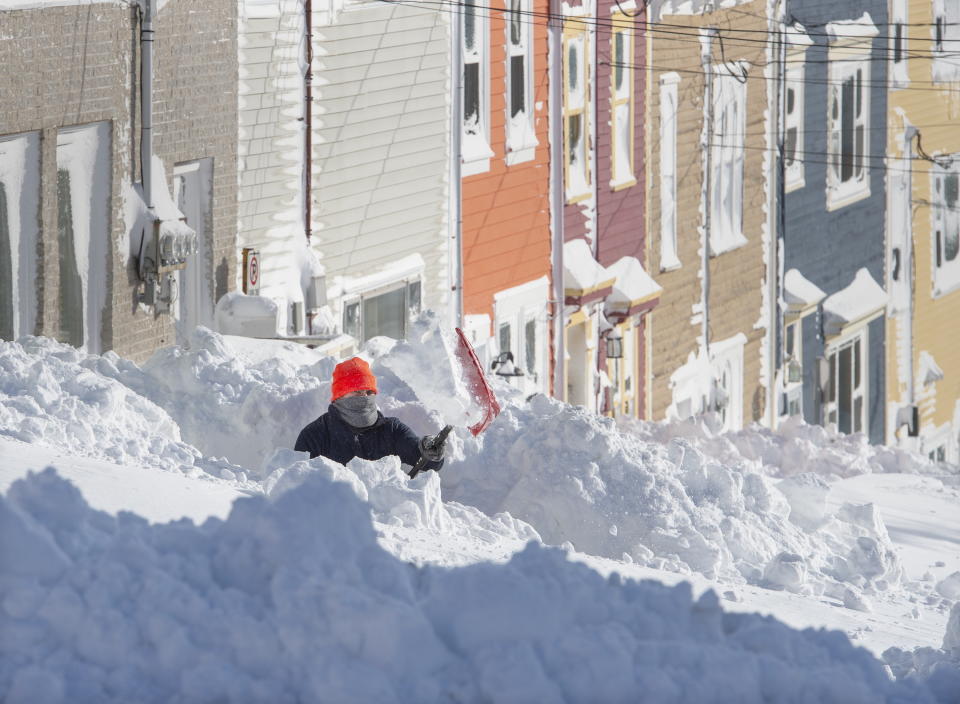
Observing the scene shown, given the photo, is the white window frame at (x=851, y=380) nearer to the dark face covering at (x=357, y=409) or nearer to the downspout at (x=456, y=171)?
the downspout at (x=456, y=171)

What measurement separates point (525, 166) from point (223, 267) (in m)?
5.79

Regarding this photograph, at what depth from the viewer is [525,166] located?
20656 mm

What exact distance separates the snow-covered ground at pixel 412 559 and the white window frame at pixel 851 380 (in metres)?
14.7

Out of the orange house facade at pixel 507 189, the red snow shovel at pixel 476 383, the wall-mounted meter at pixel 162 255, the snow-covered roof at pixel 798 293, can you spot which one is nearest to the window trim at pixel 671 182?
the orange house facade at pixel 507 189

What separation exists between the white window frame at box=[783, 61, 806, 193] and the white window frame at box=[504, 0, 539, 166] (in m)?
7.64

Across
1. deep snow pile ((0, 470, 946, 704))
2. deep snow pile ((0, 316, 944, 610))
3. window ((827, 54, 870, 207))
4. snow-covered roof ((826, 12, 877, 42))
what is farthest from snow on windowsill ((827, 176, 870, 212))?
deep snow pile ((0, 470, 946, 704))

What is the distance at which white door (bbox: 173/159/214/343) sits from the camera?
599 inches

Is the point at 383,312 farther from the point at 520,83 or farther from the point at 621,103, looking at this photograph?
the point at 621,103

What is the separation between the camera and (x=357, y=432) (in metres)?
10.5

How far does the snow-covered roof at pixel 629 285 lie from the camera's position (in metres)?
22.3

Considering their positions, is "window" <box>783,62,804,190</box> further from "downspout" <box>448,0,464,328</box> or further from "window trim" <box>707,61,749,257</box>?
"downspout" <box>448,0,464,328</box>

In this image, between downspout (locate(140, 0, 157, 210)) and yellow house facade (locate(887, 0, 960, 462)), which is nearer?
downspout (locate(140, 0, 157, 210))

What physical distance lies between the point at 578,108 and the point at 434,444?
11.9 m

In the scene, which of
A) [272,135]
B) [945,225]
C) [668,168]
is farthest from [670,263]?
[945,225]
